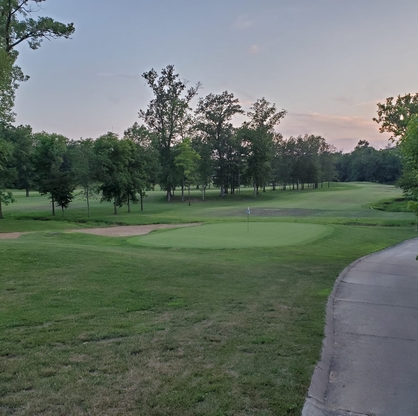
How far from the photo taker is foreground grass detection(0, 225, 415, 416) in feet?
11.7

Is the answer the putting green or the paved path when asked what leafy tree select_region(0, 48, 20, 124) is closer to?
the putting green

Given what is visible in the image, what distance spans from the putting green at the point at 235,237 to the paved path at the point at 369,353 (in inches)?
291

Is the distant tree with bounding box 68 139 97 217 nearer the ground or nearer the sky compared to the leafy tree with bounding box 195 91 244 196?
nearer the ground

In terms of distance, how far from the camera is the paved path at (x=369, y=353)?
3.84 metres

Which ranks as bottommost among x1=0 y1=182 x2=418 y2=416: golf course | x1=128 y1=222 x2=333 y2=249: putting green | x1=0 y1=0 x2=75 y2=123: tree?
x1=128 y1=222 x2=333 y2=249: putting green

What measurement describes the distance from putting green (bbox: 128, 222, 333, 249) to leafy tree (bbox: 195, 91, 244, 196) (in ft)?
143

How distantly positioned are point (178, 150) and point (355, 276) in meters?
48.1

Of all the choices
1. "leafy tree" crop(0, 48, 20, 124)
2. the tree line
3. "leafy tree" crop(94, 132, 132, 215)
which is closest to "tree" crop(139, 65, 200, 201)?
the tree line

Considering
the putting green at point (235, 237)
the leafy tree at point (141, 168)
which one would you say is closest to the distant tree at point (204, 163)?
the leafy tree at point (141, 168)

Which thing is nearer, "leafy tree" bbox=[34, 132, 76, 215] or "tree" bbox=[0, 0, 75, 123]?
"tree" bbox=[0, 0, 75, 123]

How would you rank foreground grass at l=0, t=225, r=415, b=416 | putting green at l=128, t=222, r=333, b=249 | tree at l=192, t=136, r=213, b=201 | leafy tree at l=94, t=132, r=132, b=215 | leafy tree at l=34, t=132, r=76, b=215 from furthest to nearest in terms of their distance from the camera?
tree at l=192, t=136, r=213, b=201, leafy tree at l=94, t=132, r=132, b=215, leafy tree at l=34, t=132, r=76, b=215, putting green at l=128, t=222, r=333, b=249, foreground grass at l=0, t=225, r=415, b=416

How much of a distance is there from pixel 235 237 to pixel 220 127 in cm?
5006

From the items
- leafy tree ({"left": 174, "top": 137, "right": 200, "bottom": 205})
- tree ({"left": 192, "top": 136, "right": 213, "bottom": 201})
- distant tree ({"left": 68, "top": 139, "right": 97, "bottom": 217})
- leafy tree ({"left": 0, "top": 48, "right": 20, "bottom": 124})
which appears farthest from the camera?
tree ({"left": 192, "top": 136, "right": 213, "bottom": 201})

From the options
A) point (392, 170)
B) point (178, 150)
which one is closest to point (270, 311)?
point (178, 150)
